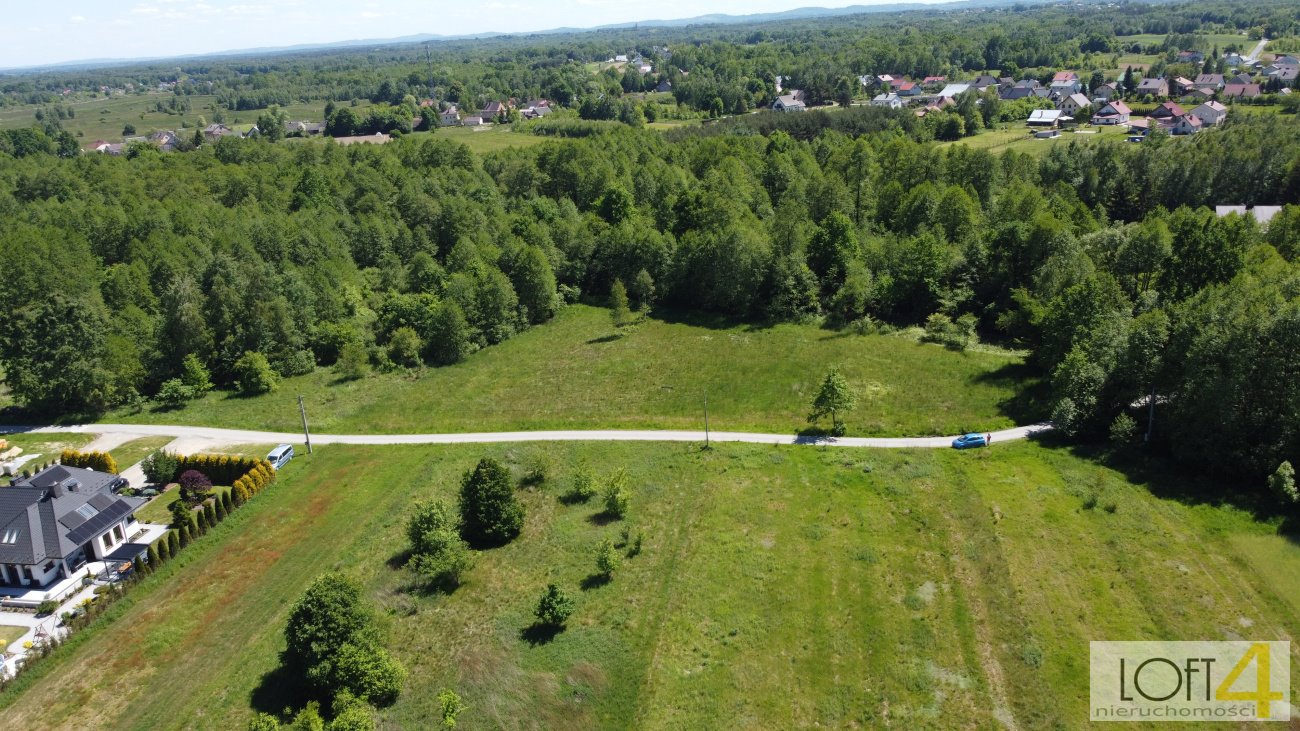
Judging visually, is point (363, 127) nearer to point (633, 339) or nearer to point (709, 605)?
point (633, 339)

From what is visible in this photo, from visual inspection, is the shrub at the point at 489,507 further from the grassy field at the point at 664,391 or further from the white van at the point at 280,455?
the white van at the point at 280,455

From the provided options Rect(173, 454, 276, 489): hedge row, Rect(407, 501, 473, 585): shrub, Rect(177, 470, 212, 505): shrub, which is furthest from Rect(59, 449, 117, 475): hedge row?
Rect(407, 501, 473, 585): shrub

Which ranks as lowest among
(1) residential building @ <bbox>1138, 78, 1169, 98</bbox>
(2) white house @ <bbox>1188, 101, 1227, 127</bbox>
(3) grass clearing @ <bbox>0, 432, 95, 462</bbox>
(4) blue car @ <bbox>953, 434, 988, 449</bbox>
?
(4) blue car @ <bbox>953, 434, 988, 449</bbox>

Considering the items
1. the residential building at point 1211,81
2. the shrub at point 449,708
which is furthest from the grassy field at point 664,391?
the residential building at point 1211,81

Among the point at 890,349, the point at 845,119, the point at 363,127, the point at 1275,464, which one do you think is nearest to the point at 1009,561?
the point at 1275,464

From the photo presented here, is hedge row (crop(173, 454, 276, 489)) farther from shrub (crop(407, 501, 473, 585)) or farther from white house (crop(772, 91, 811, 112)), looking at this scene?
white house (crop(772, 91, 811, 112))
